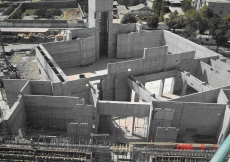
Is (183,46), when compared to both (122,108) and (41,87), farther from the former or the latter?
(41,87)

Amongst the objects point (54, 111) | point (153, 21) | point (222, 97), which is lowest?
point (54, 111)

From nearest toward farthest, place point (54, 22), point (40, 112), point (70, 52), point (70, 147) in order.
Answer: point (70, 147)
point (40, 112)
point (70, 52)
point (54, 22)

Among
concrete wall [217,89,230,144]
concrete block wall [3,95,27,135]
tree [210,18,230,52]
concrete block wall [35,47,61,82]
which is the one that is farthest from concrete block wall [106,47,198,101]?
tree [210,18,230,52]

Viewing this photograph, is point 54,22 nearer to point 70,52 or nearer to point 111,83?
point 70,52

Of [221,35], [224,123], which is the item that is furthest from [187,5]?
[224,123]

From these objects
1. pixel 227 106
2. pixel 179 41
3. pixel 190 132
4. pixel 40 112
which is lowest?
pixel 190 132

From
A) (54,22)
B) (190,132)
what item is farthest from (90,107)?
(54,22)
